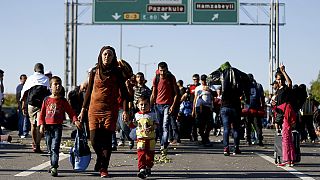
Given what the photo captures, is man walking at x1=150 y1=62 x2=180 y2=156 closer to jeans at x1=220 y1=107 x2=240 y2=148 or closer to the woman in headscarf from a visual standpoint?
jeans at x1=220 y1=107 x2=240 y2=148

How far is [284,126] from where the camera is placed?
1184cm

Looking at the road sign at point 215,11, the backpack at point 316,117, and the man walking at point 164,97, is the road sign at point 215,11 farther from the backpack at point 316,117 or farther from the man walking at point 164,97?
the man walking at point 164,97

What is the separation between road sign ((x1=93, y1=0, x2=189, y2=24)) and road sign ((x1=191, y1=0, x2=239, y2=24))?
1.82ft

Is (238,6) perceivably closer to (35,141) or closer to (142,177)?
(35,141)

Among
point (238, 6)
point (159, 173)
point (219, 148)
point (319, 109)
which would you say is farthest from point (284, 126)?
point (238, 6)

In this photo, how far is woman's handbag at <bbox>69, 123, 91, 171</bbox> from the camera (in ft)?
34.2

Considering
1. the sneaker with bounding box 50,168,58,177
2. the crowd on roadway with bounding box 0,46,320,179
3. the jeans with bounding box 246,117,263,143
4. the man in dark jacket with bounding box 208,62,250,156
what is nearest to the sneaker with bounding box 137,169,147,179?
the crowd on roadway with bounding box 0,46,320,179

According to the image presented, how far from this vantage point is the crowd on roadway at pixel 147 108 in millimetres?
10125

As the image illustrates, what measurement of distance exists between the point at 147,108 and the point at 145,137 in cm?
47

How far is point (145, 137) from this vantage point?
10094 millimetres

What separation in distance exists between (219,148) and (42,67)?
14.4 ft

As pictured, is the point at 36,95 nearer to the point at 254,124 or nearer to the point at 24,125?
the point at 254,124

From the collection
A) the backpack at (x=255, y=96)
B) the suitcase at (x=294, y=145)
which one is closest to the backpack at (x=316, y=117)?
the backpack at (x=255, y=96)

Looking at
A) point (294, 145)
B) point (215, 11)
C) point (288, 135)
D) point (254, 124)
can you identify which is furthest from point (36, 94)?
point (215, 11)
